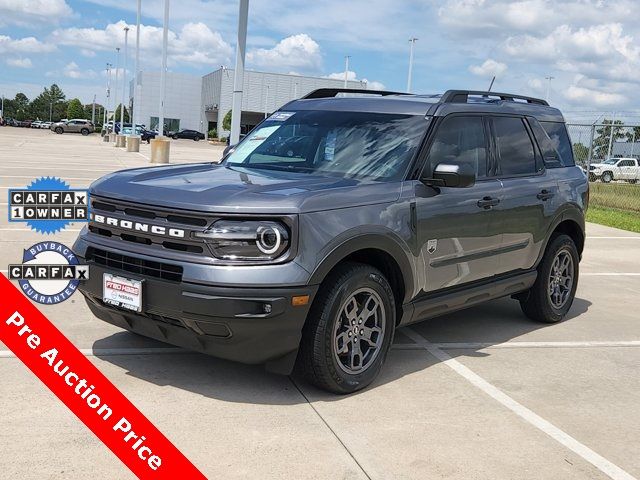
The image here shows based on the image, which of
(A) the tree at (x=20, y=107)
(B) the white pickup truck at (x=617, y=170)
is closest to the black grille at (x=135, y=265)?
(B) the white pickup truck at (x=617, y=170)

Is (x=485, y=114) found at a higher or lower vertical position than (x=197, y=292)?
higher

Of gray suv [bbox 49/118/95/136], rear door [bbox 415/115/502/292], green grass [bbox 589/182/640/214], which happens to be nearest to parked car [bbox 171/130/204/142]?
gray suv [bbox 49/118/95/136]

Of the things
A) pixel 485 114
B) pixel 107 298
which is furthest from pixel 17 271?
pixel 485 114

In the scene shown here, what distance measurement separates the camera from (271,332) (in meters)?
4.00

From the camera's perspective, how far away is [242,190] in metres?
4.18

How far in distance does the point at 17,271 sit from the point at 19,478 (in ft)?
12.2

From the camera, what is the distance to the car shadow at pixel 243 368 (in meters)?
4.43

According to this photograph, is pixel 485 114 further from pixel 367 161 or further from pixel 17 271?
pixel 17 271

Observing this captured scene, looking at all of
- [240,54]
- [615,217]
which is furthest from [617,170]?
[240,54]

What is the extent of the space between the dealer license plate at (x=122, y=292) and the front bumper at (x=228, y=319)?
0.03m

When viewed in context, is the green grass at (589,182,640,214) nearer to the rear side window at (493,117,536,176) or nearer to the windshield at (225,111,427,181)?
the rear side window at (493,117,536,176)

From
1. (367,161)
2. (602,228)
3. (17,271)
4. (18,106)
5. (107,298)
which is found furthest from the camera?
(18,106)

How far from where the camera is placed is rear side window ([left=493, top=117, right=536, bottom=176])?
5875 millimetres

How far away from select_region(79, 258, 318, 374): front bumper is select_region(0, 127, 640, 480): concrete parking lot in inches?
13.6
